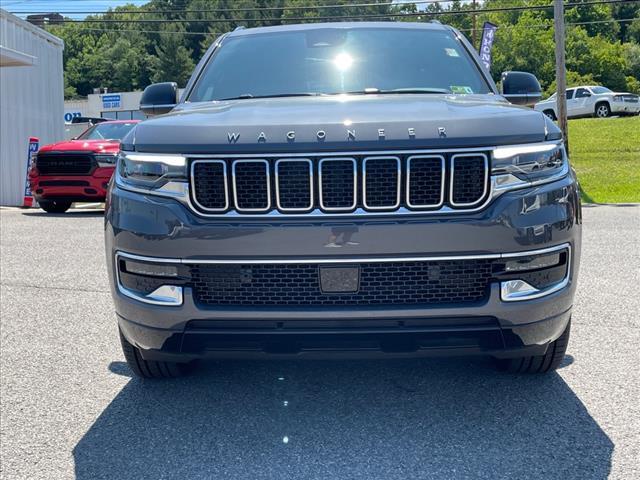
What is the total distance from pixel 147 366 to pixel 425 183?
1.66 metres

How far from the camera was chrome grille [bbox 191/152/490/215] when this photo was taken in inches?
118

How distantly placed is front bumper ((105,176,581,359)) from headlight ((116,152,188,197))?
53 mm

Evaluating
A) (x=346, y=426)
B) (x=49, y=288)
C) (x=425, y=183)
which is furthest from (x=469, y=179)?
(x=49, y=288)

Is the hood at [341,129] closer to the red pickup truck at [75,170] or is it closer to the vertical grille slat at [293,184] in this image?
the vertical grille slat at [293,184]

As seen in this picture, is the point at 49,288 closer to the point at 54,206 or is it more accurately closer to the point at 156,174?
the point at 156,174

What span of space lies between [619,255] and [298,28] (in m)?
4.68

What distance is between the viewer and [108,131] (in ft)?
48.5

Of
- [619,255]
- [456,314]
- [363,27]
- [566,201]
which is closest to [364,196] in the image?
[456,314]

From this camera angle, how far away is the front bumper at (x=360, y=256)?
296 cm

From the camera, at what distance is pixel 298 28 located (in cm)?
501

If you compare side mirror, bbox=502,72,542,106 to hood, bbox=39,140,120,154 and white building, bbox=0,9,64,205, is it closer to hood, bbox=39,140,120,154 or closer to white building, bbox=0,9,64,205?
hood, bbox=39,140,120,154

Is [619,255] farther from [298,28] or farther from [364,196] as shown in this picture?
[364,196]

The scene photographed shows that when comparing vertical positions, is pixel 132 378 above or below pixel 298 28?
below

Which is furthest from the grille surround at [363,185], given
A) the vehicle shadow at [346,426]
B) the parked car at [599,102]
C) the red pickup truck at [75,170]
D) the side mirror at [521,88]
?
the parked car at [599,102]
